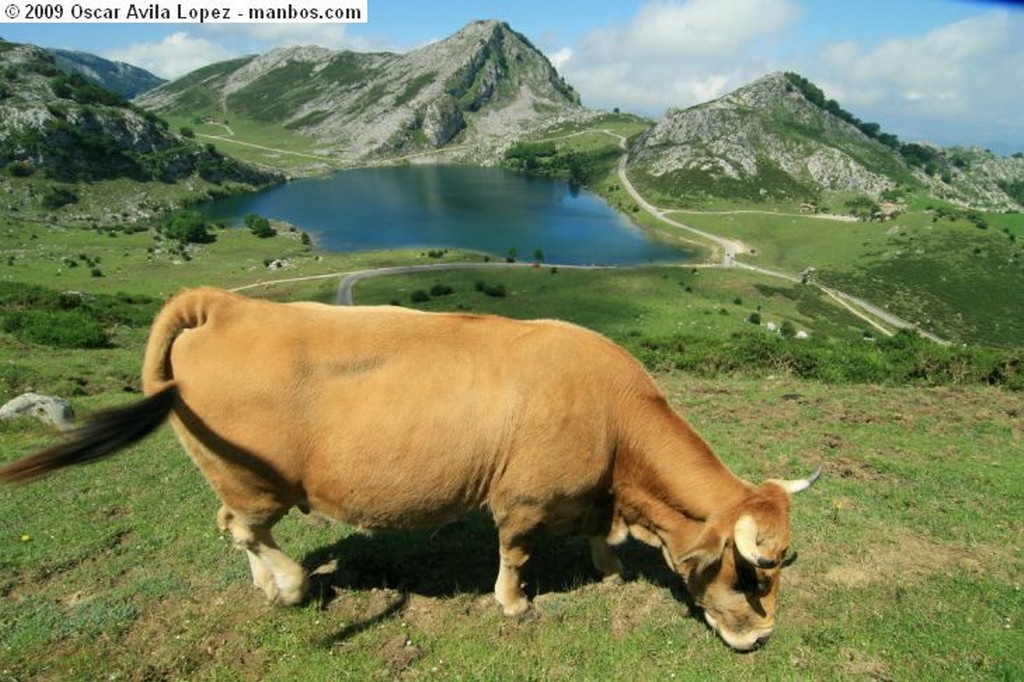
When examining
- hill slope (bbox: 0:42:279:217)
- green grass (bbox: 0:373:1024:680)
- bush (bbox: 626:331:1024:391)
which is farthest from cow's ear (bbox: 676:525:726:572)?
hill slope (bbox: 0:42:279:217)

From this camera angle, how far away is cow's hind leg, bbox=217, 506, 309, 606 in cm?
786

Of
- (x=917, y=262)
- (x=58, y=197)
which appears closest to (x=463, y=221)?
(x=58, y=197)

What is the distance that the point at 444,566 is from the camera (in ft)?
30.6

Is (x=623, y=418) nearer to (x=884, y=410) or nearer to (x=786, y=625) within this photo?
(x=786, y=625)

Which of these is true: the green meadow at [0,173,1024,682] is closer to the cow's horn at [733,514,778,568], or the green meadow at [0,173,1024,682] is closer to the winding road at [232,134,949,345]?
the cow's horn at [733,514,778,568]

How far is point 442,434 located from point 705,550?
336cm

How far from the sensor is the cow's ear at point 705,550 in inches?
283

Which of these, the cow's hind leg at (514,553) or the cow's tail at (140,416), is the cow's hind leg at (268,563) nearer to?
the cow's tail at (140,416)

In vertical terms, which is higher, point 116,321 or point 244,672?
point 244,672

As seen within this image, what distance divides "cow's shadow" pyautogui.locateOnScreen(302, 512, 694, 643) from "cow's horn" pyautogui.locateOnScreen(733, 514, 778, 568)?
6.55ft

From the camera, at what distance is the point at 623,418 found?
773 cm

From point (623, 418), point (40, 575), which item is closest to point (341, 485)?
point (623, 418)

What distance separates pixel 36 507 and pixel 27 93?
647ft

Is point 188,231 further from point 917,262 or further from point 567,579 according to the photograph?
point 917,262
